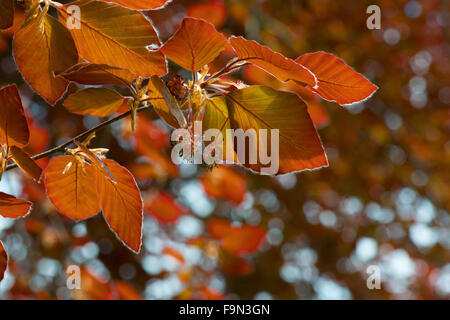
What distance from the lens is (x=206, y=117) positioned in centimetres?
57

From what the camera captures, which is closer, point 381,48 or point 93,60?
point 93,60

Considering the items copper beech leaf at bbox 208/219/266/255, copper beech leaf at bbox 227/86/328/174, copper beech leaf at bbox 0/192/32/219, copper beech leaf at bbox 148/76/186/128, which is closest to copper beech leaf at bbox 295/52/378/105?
copper beech leaf at bbox 227/86/328/174

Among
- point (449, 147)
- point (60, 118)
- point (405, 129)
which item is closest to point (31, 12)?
point (60, 118)

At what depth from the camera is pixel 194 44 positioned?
0.50 meters

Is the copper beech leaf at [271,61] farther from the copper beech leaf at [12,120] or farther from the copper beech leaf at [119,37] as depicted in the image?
the copper beech leaf at [12,120]

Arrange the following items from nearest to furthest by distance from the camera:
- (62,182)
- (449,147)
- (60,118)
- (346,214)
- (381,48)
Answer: (62,182) → (60,118) → (381,48) → (449,147) → (346,214)

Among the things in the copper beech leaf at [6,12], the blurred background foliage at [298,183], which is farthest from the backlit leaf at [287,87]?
the copper beech leaf at [6,12]

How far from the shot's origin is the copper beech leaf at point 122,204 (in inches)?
22.3

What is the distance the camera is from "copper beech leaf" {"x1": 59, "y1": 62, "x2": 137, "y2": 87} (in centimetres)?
48

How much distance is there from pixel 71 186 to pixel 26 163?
0.12 metres

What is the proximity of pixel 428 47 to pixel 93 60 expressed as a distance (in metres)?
4.43

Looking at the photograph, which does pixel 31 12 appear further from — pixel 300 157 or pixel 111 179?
pixel 300 157

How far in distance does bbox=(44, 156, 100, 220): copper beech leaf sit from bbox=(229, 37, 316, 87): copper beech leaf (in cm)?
28

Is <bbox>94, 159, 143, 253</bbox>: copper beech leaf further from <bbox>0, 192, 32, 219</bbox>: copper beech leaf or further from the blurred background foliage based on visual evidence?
the blurred background foliage
